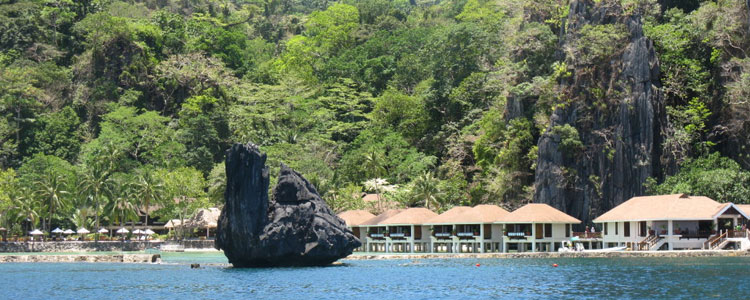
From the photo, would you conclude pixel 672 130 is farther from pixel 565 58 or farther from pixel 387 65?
pixel 387 65

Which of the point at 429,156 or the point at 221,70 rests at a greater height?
the point at 221,70

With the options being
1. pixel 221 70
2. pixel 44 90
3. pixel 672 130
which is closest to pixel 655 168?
pixel 672 130

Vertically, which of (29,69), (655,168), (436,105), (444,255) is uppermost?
(29,69)

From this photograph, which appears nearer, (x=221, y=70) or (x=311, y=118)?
(x=311, y=118)

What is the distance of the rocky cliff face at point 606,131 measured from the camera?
2635 inches

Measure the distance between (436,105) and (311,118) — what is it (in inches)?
646

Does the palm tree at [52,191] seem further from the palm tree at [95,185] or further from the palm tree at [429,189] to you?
the palm tree at [429,189]

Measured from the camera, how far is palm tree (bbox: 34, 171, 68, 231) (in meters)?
85.4

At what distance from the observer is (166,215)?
89.9m

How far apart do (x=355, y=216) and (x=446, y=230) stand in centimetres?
1050

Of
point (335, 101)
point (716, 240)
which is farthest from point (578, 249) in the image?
point (335, 101)

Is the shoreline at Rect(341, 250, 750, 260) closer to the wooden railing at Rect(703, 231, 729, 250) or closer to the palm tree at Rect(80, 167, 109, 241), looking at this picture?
the wooden railing at Rect(703, 231, 729, 250)

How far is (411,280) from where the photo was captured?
150 ft

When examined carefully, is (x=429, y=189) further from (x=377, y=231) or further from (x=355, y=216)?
(x=355, y=216)
